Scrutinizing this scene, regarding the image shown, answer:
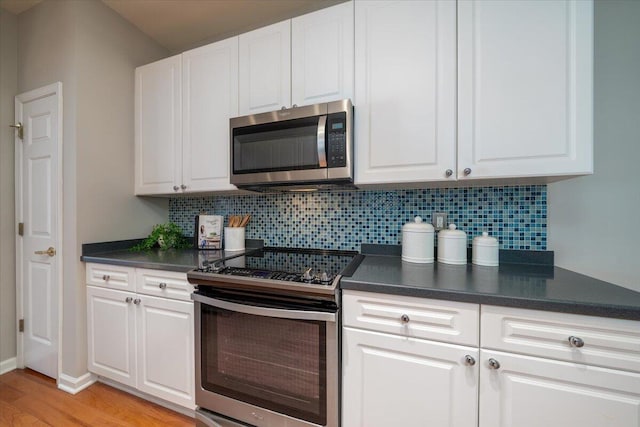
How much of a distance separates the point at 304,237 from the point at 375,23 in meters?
1.34

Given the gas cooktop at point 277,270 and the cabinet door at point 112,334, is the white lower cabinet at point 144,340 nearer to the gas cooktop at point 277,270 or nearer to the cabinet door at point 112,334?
the cabinet door at point 112,334

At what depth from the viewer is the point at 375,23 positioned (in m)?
1.38

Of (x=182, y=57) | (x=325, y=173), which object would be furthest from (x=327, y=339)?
(x=182, y=57)

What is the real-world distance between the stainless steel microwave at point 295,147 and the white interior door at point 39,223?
132 cm

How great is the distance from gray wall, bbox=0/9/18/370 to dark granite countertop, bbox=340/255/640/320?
8.47 ft

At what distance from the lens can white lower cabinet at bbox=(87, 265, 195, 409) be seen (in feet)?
4.76

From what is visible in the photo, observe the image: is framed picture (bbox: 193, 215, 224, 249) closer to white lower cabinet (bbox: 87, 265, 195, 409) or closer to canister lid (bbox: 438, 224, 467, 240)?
white lower cabinet (bbox: 87, 265, 195, 409)

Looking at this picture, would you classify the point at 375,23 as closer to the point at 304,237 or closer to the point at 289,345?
the point at 304,237

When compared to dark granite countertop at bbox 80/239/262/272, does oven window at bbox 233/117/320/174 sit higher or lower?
higher

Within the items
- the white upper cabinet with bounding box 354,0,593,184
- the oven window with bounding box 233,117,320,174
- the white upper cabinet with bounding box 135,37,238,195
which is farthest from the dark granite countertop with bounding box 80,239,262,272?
the white upper cabinet with bounding box 354,0,593,184

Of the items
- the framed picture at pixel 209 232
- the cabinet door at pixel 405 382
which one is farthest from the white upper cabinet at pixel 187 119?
the cabinet door at pixel 405 382

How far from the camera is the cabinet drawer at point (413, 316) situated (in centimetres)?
96

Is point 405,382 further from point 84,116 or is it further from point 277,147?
point 84,116

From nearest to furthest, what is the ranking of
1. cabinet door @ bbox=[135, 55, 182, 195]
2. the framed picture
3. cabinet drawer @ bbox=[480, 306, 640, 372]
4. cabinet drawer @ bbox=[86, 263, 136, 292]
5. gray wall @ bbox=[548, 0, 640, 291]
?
cabinet drawer @ bbox=[480, 306, 640, 372], gray wall @ bbox=[548, 0, 640, 291], cabinet drawer @ bbox=[86, 263, 136, 292], cabinet door @ bbox=[135, 55, 182, 195], the framed picture
